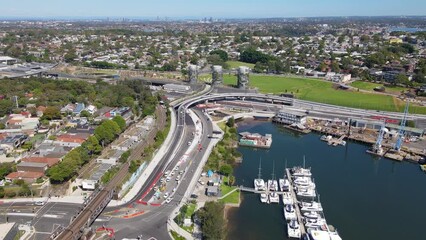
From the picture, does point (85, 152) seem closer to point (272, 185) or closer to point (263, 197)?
point (263, 197)

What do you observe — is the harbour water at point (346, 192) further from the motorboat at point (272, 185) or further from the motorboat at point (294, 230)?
the motorboat at point (272, 185)

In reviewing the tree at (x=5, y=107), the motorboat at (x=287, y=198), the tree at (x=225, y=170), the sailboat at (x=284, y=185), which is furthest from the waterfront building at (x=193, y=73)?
the motorboat at (x=287, y=198)

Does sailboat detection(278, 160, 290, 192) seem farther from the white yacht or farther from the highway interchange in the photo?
the highway interchange

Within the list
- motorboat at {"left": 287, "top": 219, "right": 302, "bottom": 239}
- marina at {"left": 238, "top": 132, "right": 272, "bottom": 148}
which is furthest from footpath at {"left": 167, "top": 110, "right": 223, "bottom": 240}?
motorboat at {"left": 287, "top": 219, "right": 302, "bottom": 239}

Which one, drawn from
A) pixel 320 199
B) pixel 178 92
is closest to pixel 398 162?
pixel 320 199

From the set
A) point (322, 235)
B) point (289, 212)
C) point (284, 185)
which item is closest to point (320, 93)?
point (284, 185)

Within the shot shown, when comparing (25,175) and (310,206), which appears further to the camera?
(25,175)
